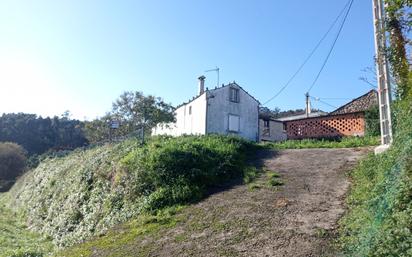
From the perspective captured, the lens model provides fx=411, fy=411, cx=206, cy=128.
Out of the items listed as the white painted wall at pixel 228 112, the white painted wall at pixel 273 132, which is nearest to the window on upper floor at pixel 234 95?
the white painted wall at pixel 228 112

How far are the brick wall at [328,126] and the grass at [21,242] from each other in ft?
56.5

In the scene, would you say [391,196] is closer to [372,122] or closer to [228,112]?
[372,122]

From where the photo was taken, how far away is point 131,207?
11.5 m

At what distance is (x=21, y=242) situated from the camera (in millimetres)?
13672

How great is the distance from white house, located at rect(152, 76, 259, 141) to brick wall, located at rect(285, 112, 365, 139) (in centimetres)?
516

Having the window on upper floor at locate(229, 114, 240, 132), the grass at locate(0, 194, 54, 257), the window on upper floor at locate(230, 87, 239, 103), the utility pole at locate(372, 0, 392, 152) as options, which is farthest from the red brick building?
the grass at locate(0, 194, 54, 257)

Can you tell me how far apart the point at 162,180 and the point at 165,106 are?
2178cm

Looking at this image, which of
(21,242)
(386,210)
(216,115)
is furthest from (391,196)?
(216,115)

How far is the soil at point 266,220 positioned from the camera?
6.98 meters

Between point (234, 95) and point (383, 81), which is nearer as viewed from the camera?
point (383, 81)

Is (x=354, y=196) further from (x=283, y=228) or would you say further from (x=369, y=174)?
(x=283, y=228)

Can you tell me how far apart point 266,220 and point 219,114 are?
74.9 ft

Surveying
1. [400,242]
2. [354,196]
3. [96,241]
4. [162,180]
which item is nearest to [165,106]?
[162,180]

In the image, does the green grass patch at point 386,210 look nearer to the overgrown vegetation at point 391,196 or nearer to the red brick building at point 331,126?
the overgrown vegetation at point 391,196
